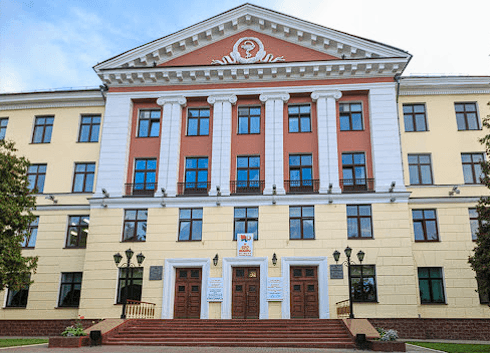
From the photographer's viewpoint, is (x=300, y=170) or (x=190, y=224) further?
(x=300, y=170)

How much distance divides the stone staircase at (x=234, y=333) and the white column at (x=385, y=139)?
8.59m

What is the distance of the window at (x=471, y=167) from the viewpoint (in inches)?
1043

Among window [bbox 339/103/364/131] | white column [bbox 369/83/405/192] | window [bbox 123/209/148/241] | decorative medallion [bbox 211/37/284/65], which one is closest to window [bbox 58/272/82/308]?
window [bbox 123/209/148/241]

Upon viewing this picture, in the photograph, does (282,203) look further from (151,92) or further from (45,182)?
(45,182)

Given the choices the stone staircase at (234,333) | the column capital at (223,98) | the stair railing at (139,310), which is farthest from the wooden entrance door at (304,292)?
the column capital at (223,98)

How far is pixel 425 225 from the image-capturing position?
25.9 metres

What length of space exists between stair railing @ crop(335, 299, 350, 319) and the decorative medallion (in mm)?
14233

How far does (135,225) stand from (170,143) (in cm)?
511

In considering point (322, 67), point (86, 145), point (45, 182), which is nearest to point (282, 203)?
point (322, 67)

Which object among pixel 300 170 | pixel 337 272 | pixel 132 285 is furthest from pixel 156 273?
pixel 300 170

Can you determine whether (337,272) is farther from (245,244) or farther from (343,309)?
(245,244)

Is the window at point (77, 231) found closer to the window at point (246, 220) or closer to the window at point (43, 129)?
the window at point (43, 129)

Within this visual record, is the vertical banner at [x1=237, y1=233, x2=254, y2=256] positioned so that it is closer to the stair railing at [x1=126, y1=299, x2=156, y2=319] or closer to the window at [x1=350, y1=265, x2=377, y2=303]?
the stair railing at [x1=126, y1=299, x2=156, y2=319]

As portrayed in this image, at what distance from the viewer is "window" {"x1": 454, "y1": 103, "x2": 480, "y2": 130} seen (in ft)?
89.8
